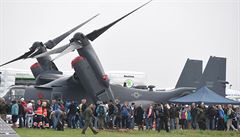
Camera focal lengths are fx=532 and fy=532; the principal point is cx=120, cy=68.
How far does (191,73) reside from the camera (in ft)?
124

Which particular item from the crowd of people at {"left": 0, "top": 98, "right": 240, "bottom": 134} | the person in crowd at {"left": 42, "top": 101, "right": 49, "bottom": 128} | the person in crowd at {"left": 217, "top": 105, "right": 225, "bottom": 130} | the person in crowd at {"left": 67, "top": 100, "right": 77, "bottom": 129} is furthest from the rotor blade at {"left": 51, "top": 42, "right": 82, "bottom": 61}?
the person in crowd at {"left": 217, "top": 105, "right": 225, "bottom": 130}

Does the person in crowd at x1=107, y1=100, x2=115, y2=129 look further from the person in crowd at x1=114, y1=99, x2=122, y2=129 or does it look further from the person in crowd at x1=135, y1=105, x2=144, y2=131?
the person in crowd at x1=135, y1=105, x2=144, y2=131

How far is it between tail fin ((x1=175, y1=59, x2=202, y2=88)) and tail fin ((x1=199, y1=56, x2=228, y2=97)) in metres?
0.58

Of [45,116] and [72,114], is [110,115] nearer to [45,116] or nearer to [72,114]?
[72,114]

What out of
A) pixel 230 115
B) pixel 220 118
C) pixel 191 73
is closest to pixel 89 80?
pixel 220 118

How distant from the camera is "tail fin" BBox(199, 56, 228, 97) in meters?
36.9


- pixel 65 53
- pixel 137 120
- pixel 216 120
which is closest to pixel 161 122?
pixel 137 120

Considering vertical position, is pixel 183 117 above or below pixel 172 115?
below

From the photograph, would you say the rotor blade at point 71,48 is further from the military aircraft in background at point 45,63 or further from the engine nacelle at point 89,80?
the military aircraft in background at point 45,63

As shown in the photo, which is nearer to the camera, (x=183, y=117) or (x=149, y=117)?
(x=149, y=117)

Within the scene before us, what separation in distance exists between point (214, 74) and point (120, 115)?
1058cm

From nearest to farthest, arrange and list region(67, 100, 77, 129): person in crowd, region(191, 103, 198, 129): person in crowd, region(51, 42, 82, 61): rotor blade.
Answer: region(67, 100, 77, 129): person in crowd < region(191, 103, 198, 129): person in crowd < region(51, 42, 82, 61): rotor blade

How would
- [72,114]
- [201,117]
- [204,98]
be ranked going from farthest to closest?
[204,98]
[201,117]
[72,114]

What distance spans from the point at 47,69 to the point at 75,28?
11.1 ft
